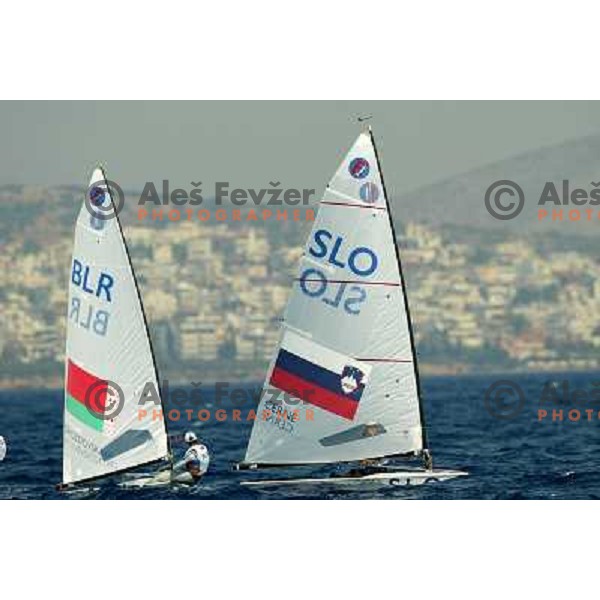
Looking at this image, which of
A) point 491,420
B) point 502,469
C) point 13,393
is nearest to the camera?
point 502,469

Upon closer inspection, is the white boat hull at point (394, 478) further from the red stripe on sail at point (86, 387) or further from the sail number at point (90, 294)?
the sail number at point (90, 294)

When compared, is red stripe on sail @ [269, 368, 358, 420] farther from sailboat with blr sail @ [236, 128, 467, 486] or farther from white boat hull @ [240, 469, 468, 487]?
white boat hull @ [240, 469, 468, 487]

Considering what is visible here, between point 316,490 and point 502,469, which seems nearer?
point 316,490

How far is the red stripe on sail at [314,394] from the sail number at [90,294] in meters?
4.46

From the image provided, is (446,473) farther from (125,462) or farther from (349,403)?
(125,462)

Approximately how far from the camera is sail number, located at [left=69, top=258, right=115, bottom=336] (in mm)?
45031

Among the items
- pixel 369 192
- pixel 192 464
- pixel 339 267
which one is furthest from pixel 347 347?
pixel 192 464

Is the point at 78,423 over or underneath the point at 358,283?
underneath

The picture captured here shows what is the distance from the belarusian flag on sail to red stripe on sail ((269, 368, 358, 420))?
14.0ft

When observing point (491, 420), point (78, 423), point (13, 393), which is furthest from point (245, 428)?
point (13, 393)

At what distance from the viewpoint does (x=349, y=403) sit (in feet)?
149

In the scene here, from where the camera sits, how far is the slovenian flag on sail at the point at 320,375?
149 ft

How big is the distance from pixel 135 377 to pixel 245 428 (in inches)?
1593

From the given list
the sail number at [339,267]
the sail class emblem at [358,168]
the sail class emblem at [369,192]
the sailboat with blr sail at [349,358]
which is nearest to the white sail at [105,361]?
the sailboat with blr sail at [349,358]
